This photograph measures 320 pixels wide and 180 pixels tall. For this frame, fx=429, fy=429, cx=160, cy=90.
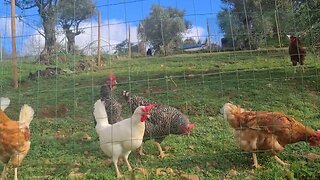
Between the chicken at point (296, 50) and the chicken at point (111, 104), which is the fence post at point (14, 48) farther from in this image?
the chicken at point (296, 50)

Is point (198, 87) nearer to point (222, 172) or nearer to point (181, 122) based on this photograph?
point (181, 122)

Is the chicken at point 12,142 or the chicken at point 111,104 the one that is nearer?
the chicken at point 12,142

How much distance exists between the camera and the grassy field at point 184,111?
4.92 metres

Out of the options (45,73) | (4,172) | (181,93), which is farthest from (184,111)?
(45,73)

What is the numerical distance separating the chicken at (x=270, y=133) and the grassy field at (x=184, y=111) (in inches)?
8.8

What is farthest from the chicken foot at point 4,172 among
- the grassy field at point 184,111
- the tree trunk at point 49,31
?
the tree trunk at point 49,31

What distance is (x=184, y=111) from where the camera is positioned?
7.83 metres

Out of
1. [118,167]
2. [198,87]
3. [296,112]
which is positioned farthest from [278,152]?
[198,87]

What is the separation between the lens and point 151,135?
5.57m

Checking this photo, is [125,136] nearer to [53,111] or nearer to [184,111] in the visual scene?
[184,111]

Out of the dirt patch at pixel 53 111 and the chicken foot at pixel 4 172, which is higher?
the dirt patch at pixel 53 111

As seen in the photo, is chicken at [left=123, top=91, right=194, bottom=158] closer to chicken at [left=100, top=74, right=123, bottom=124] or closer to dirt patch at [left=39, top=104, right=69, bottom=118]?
chicken at [left=100, top=74, right=123, bottom=124]

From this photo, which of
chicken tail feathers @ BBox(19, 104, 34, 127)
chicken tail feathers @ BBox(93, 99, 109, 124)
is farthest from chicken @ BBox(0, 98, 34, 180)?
chicken tail feathers @ BBox(93, 99, 109, 124)

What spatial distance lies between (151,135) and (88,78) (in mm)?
5201
